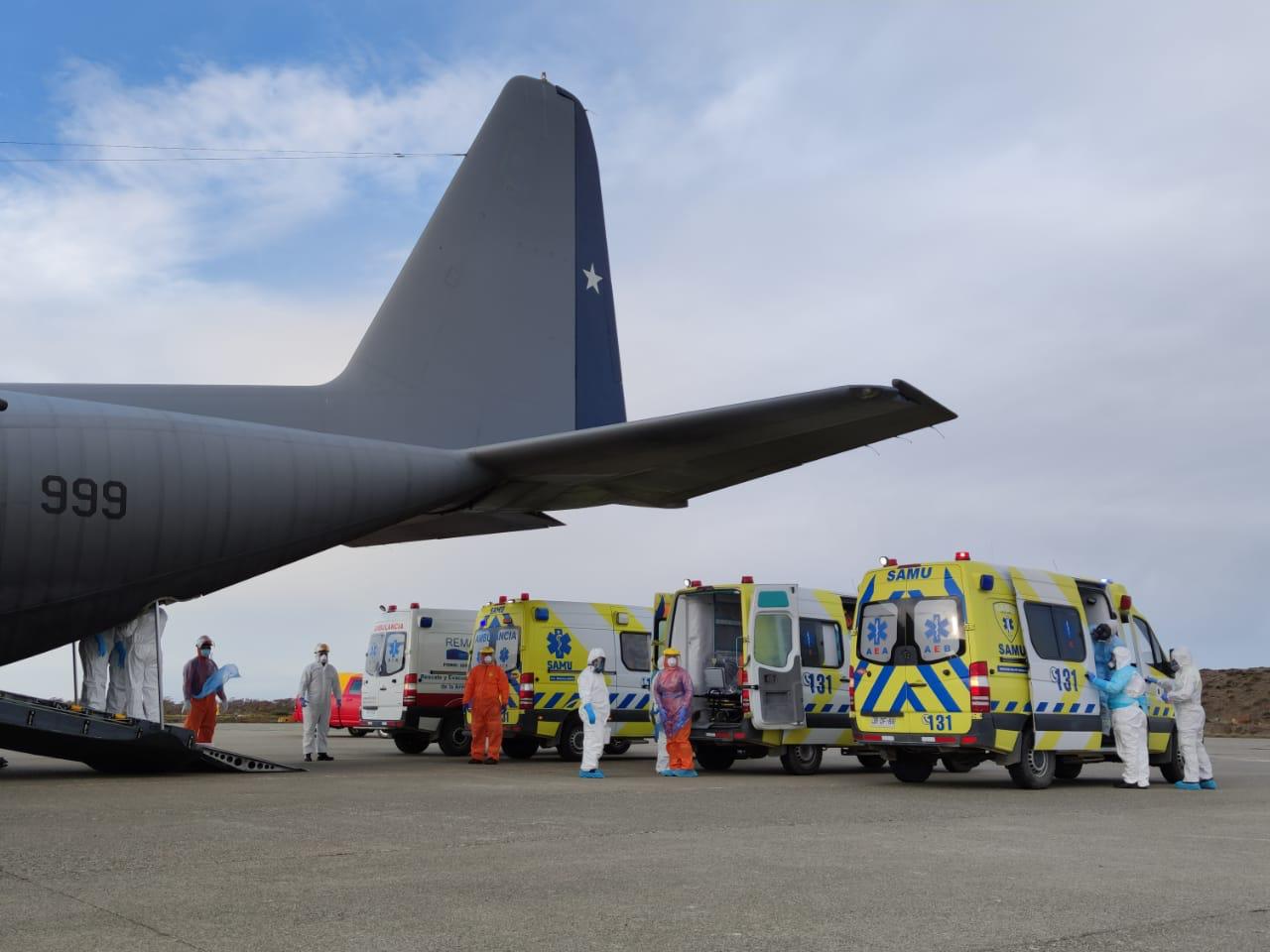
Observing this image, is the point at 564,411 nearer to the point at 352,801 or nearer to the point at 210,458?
the point at 210,458

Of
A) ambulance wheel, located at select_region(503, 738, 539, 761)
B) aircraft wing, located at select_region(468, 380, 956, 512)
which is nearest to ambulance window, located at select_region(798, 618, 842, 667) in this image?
aircraft wing, located at select_region(468, 380, 956, 512)

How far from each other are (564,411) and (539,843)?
876cm

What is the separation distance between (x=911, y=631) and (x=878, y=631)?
1.44 ft

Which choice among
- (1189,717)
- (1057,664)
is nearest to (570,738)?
(1057,664)

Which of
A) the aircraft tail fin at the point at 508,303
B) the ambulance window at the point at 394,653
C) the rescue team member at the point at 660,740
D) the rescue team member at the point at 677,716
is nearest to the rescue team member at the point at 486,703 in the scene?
the rescue team member at the point at 660,740

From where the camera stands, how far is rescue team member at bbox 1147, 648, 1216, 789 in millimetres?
12711

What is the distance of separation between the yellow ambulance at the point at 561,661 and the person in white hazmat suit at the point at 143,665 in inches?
201

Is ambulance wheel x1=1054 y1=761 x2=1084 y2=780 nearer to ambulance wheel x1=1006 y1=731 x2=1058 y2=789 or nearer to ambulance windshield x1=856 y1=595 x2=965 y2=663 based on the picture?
ambulance wheel x1=1006 y1=731 x2=1058 y2=789

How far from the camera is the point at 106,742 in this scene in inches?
461

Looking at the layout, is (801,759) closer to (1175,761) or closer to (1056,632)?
(1056,632)

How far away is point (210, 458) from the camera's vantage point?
11.8 metres

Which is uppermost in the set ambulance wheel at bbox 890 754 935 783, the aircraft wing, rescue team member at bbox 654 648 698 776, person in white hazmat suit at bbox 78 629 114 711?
the aircraft wing

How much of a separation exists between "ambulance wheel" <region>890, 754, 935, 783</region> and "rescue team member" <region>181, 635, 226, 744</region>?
29.5 feet

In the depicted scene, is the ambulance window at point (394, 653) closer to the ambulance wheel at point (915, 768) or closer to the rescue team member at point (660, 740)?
the rescue team member at point (660, 740)
